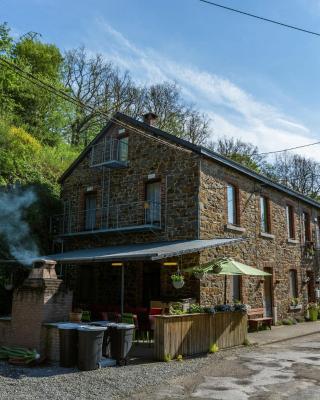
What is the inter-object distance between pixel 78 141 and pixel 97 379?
28525 millimetres

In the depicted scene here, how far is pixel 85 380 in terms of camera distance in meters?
7.54

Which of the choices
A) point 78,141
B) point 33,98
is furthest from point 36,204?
point 78,141

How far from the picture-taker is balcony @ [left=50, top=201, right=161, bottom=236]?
1527 cm

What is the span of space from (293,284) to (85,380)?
1429 centimetres

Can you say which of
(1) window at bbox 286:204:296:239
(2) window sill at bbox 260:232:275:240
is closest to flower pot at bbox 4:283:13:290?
(2) window sill at bbox 260:232:275:240

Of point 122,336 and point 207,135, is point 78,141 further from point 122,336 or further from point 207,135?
point 122,336

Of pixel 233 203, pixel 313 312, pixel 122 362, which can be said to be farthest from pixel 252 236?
pixel 122 362

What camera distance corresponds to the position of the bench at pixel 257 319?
15.0 meters

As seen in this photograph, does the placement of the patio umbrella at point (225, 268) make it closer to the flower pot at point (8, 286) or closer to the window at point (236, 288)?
the window at point (236, 288)

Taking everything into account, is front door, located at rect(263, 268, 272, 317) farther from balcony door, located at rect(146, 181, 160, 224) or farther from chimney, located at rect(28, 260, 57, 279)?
chimney, located at rect(28, 260, 57, 279)

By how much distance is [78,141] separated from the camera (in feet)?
113

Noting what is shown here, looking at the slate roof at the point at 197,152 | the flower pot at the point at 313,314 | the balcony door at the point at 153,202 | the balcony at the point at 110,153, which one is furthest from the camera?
the flower pot at the point at 313,314

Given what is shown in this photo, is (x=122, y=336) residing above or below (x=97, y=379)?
above

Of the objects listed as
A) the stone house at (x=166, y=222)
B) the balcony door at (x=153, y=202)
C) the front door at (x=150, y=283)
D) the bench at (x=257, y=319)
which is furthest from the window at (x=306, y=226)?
the front door at (x=150, y=283)
